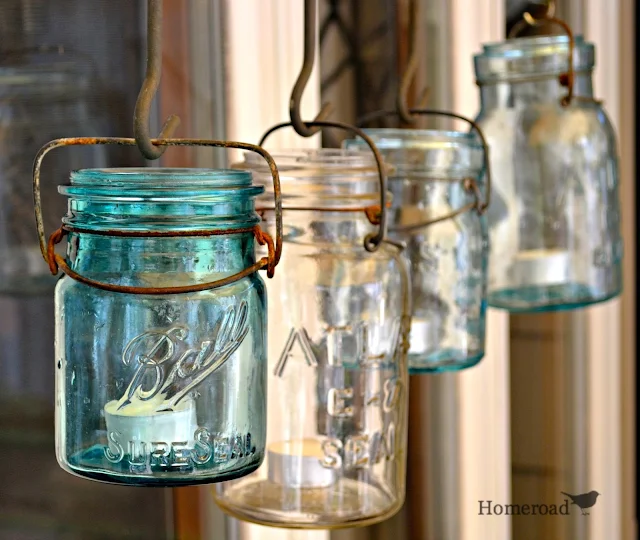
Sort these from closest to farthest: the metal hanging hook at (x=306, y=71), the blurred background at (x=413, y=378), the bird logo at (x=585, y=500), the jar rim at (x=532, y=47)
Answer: the metal hanging hook at (x=306, y=71)
the blurred background at (x=413, y=378)
the jar rim at (x=532, y=47)
the bird logo at (x=585, y=500)

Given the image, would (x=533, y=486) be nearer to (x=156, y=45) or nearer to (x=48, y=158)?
(x=48, y=158)

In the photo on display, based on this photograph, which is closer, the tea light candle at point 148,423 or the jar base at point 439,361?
the tea light candle at point 148,423

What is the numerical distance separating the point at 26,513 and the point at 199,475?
0.86 feet

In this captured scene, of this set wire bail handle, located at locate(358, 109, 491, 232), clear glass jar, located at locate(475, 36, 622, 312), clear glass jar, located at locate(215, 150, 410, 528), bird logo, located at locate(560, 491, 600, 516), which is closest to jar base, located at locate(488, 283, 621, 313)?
clear glass jar, located at locate(475, 36, 622, 312)

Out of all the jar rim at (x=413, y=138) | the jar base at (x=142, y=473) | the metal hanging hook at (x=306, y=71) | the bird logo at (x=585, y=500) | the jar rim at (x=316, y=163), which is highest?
the metal hanging hook at (x=306, y=71)

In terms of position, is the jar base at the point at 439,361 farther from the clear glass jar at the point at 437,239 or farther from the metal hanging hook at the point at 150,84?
the metal hanging hook at the point at 150,84

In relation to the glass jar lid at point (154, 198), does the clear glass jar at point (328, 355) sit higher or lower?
lower

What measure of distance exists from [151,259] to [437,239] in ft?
1.03

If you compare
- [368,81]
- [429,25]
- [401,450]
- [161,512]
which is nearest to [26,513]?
[161,512]

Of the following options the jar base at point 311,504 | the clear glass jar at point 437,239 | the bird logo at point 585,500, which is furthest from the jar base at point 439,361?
the bird logo at point 585,500

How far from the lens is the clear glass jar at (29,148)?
62 cm

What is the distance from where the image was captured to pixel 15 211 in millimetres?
629

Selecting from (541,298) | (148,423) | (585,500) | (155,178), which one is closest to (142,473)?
(148,423)

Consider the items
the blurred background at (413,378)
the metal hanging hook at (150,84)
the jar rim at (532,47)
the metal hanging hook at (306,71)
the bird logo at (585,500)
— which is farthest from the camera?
the bird logo at (585,500)
